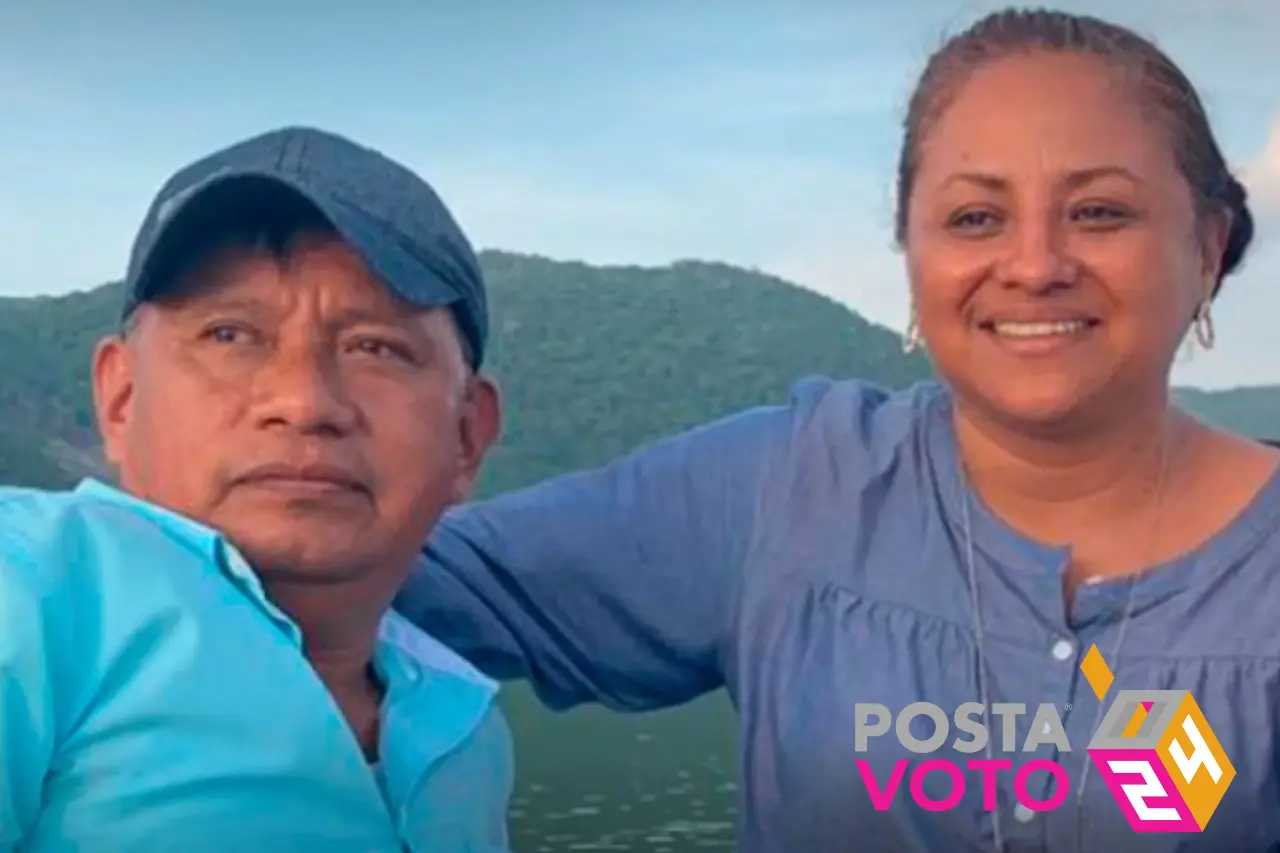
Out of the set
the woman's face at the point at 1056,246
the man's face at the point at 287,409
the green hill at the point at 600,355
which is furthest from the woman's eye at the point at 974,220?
the green hill at the point at 600,355

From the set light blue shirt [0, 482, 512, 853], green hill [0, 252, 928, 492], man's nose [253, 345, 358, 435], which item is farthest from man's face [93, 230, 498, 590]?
green hill [0, 252, 928, 492]

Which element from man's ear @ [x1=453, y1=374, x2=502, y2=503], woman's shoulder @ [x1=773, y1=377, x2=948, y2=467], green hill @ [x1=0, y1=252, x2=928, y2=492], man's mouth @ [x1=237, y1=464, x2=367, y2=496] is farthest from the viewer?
green hill @ [x1=0, y1=252, x2=928, y2=492]

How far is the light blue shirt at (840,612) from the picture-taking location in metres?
2.53

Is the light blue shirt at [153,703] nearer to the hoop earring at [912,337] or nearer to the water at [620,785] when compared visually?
the hoop earring at [912,337]

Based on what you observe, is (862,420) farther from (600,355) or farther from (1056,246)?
(600,355)

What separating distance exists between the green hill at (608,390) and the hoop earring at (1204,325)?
106 ft

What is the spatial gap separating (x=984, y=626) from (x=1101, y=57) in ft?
2.56

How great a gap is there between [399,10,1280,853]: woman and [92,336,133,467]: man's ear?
0.66 meters

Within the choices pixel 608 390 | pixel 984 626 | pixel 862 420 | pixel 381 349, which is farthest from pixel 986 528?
pixel 608 390

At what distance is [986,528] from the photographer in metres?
2.71

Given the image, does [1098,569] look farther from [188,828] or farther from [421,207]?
[188,828]

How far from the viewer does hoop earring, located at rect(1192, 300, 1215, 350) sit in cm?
270

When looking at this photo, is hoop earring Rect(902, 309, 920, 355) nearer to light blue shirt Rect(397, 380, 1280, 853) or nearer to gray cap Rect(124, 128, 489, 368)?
light blue shirt Rect(397, 380, 1280, 853)

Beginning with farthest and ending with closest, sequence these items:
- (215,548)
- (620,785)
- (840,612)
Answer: (620,785)
(840,612)
(215,548)
